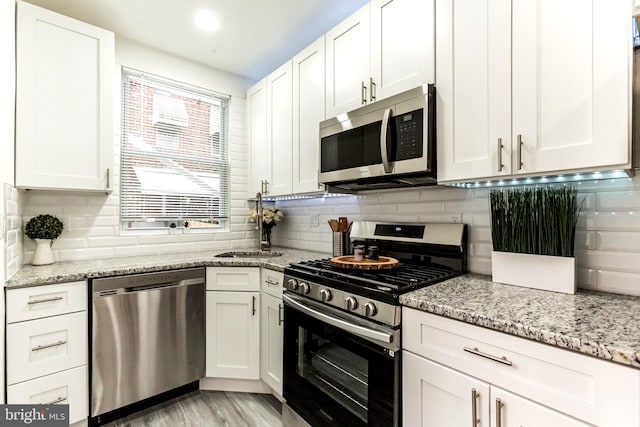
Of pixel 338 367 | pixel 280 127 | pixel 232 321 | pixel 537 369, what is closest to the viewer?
pixel 537 369

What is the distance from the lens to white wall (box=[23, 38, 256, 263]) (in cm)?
223

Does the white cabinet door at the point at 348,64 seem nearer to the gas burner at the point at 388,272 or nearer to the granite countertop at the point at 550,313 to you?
the gas burner at the point at 388,272

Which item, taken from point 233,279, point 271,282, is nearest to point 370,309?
point 271,282

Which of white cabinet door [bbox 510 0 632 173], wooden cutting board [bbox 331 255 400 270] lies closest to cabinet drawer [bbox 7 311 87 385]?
wooden cutting board [bbox 331 255 400 270]

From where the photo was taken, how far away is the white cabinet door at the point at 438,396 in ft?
3.38

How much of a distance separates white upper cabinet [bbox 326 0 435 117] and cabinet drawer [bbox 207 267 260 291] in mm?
1240

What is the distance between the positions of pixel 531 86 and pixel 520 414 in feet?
3.82

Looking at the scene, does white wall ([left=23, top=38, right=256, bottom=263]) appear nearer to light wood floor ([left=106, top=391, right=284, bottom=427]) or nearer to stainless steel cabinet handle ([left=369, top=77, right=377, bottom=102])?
light wood floor ([left=106, top=391, right=284, bottom=427])

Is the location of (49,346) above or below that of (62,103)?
below

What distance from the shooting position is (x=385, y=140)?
163 cm

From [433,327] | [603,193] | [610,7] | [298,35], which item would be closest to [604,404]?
[433,327]

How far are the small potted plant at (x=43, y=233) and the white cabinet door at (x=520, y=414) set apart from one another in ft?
8.44

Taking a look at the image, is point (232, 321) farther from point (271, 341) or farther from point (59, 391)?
point (59, 391)

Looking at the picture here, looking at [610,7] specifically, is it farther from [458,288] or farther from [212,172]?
[212,172]
